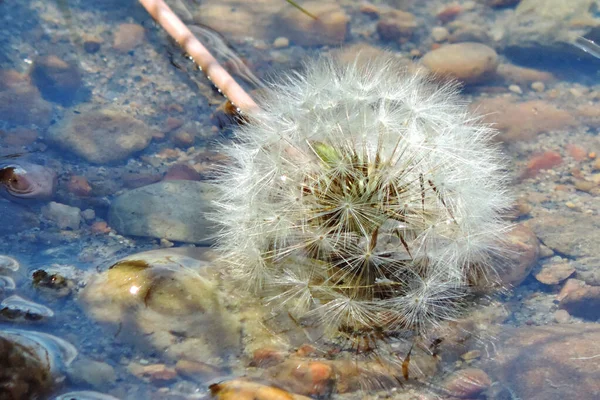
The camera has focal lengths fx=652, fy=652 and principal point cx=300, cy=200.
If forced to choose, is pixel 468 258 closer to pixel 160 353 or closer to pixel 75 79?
pixel 160 353

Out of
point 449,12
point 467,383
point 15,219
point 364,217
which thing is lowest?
point 15,219

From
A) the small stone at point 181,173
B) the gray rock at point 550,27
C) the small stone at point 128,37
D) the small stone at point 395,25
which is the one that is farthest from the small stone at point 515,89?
the small stone at point 128,37

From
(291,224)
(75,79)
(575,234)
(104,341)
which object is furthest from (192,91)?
(575,234)

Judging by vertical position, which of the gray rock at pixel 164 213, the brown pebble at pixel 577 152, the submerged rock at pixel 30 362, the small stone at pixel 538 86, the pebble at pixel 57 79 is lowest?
the submerged rock at pixel 30 362

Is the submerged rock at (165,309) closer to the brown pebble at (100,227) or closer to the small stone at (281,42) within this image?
the brown pebble at (100,227)

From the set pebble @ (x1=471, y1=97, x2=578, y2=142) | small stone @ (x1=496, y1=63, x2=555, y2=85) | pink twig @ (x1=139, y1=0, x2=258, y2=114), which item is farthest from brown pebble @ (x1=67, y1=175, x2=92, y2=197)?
small stone @ (x1=496, y1=63, x2=555, y2=85)

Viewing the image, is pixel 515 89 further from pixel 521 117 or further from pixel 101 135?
pixel 101 135

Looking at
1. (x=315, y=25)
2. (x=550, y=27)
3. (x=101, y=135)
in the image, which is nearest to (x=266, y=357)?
(x=101, y=135)
